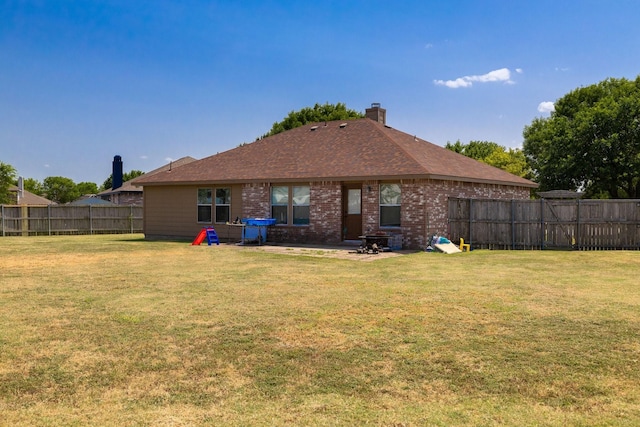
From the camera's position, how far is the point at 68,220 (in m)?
30.6

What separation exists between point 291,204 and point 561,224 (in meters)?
10.0

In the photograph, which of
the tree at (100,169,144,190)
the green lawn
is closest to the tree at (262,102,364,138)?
the green lawn

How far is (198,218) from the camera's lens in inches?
918

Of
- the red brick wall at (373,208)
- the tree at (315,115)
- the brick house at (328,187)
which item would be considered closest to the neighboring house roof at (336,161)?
the brick house at (328,187)

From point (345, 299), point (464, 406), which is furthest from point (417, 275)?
point (464, 406)

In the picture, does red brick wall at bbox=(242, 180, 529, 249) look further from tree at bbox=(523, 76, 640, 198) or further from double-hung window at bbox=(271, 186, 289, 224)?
tree at bbox=(523, 76, 640, 198)

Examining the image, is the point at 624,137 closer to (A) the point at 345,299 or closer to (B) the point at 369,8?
(B) the point at 369,8

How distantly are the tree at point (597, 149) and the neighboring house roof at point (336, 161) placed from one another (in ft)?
46.1

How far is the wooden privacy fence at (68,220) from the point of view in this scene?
1155 inches

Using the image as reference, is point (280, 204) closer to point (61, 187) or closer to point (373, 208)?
point (373, 208)

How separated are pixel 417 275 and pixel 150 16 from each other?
14700mm

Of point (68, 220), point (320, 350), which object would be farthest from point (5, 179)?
point (320, 350)

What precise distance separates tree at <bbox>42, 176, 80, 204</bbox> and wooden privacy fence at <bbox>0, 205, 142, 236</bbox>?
84069 mm

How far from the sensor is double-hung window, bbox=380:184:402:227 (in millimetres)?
18641
